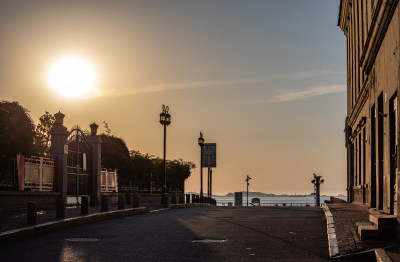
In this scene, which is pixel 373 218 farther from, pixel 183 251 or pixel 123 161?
pixel 123 161

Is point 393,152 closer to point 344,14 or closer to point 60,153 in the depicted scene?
point 60,153

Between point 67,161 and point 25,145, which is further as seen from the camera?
point 67,161

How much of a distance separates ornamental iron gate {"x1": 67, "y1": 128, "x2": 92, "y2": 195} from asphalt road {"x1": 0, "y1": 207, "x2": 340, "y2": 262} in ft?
40.2

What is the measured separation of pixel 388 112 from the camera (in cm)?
1680

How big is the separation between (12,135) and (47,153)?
4086 cm

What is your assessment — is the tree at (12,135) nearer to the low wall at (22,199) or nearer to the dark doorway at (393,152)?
the low wall at (22,199)

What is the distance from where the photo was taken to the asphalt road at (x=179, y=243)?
11328 millimetres

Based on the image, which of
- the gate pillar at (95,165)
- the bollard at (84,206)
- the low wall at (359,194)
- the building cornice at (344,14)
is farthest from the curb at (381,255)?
the building cornice at (344,14)

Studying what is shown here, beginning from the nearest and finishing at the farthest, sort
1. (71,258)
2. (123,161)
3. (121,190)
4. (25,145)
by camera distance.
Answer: (71,258), (25,145), (121,190), (123,161)

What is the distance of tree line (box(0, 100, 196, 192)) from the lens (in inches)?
901

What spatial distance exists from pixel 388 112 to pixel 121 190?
3179 centimetres

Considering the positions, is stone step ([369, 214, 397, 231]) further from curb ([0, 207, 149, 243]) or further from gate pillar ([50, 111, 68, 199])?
gate pillar ([50, 111, 68, 199])

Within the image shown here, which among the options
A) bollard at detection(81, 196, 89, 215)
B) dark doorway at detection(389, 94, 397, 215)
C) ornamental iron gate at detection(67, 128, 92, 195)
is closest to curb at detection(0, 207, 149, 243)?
bollard at detection(81, 196, 89, 215)

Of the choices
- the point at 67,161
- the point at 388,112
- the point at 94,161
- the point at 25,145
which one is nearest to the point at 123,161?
the point at 94,161
